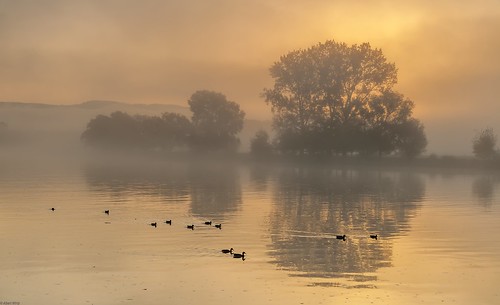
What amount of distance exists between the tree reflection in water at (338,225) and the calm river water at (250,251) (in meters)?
0.08

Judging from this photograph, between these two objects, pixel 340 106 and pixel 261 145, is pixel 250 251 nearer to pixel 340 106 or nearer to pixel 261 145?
pixel 340 106

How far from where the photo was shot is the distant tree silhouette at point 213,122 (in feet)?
575

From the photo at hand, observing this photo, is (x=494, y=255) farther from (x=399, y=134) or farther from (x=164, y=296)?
(x=399, y=134)

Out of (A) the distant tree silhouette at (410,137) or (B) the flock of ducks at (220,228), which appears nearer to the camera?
(B) the flock of ducks at (220,228)

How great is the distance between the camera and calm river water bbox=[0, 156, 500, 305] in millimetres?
24453

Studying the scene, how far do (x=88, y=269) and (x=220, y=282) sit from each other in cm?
540

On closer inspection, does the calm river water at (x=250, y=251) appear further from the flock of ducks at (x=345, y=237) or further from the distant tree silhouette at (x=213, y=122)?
the distant tree silhouette at (x=213, y=122)

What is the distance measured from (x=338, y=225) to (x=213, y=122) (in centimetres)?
13277

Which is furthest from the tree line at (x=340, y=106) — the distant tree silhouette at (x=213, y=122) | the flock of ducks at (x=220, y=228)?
the flock of ducks at (x=220, y=228)

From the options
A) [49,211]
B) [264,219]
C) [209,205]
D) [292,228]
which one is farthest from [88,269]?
[209,205]

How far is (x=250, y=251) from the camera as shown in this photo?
33.1m

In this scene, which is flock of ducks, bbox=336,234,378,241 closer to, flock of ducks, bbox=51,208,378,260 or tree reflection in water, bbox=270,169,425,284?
flock of ducks, bbox=51,208,378,260

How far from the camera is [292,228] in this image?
1672 inches

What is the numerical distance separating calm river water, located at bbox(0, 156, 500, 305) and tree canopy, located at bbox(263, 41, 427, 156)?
202 ft
